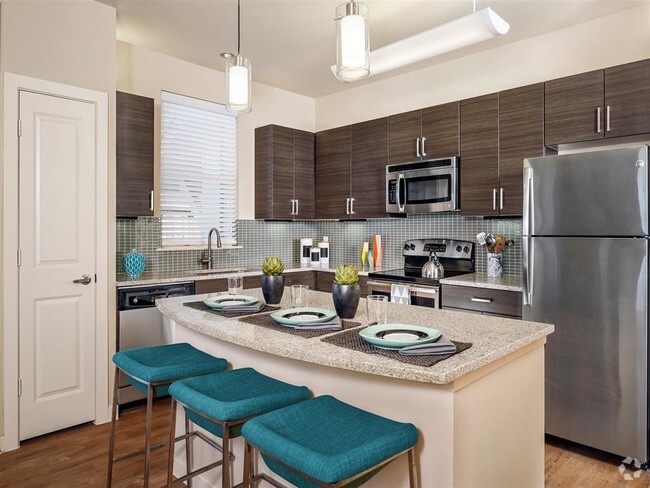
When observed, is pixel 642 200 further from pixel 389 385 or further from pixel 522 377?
pixel 389 385

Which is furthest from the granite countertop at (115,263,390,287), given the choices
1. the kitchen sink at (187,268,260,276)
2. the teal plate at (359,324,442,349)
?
the teal plate at (359,324,442,349)

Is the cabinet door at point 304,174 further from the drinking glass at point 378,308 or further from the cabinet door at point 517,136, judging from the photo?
the drinking glass at point 378,308

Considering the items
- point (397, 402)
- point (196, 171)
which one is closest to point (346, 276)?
point (397, 402)

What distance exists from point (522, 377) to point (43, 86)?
3090 mm

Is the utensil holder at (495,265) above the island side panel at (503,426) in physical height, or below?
above

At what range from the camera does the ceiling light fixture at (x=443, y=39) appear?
94.4 inches

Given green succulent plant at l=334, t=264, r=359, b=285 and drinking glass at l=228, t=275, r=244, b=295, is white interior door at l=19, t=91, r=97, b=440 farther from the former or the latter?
green succulent plant at l=334, t=264, r=359, b=285

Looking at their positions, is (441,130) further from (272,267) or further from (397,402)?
(397,402)

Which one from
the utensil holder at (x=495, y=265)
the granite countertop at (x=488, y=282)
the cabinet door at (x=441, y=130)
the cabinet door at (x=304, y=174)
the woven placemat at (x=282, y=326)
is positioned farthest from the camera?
the cabinet door at (x=304, y=174)

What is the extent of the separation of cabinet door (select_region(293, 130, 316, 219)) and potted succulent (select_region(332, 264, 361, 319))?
112 inches

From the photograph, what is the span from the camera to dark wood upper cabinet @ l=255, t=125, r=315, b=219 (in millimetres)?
4438

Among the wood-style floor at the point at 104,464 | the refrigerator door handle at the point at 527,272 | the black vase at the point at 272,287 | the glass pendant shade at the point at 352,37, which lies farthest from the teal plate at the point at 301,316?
the refrigerator door handle at the point at 527,272

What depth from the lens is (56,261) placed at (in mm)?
2828

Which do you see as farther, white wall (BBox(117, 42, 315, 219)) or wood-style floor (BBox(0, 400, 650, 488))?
white wall (BBox(117, 42, 315, 219))
